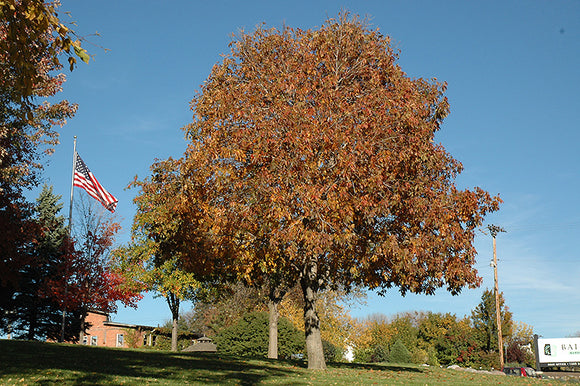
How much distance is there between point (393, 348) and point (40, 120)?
135 feet

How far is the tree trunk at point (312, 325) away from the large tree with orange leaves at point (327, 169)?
0.17 feet

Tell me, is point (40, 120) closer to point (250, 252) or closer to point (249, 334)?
point (250, 252)

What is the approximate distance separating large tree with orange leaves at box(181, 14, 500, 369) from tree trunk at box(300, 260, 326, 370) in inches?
2.1

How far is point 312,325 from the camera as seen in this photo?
21031 mm

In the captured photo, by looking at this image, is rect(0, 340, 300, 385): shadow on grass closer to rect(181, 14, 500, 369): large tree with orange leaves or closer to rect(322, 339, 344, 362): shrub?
rect(181, 14, 500, 369): large tree with orange leaves

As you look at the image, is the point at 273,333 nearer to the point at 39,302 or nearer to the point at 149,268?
the point at 149,268

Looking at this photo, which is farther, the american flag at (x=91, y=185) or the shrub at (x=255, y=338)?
the shrub at (x=255, y=338)

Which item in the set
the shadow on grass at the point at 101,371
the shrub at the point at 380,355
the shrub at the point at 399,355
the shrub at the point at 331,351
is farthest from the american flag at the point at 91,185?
the shrub at the point at 380,355

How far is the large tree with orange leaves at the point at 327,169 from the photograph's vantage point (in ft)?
57.5

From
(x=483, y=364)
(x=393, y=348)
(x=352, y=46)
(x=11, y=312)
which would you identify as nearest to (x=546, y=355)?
(x=483, y=364)

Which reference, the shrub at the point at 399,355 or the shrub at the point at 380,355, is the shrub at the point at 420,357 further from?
the shrub at the point at 380,355

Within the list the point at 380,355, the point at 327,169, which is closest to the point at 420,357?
the point at 380,355

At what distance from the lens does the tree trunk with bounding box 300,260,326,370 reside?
67.5ft

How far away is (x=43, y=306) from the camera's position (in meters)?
43.3
